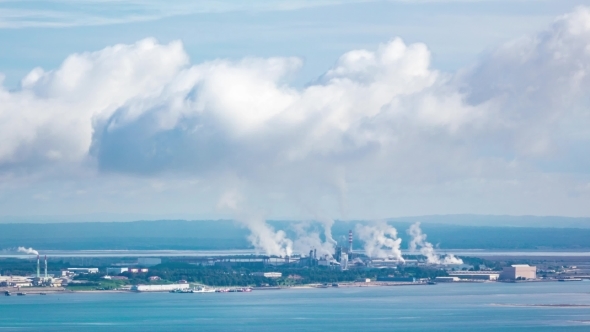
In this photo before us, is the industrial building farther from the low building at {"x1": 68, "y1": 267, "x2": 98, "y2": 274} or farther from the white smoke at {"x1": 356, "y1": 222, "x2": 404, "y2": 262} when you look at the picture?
the low building at {"x1": 68, "y1": 267, "x2": 98, "y2": 274}

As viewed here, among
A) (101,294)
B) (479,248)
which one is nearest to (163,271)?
(101,294)

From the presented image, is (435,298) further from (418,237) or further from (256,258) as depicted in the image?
(418,237)

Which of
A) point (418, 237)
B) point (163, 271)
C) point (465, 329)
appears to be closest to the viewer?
point (465, 329)

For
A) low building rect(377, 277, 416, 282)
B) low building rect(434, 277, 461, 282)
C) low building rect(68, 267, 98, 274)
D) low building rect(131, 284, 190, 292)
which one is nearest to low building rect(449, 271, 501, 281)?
low building rect(434, 277, 461, 282)

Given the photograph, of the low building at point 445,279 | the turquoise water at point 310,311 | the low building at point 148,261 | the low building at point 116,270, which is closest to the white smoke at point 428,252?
the low building at point 445,279

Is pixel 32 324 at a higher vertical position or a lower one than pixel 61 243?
lower

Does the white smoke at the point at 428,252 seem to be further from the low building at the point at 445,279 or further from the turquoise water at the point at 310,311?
the turquoise water at the point at 310,311
